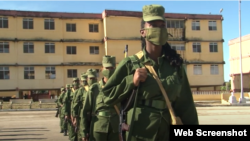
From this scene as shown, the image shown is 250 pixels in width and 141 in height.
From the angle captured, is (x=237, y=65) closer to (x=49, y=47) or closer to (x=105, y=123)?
(x=49, y=47)

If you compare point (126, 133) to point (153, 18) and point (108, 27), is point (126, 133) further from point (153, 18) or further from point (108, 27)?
point (108, 27)

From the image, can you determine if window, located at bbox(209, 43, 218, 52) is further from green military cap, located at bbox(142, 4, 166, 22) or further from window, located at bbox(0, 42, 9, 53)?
green military cap, located at bbox(142, 4, 166, 22)

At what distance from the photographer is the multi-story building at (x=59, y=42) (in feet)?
134

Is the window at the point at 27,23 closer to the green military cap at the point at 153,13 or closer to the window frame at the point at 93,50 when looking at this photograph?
the window frame at the point at 93,50

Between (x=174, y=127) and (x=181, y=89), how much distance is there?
1.64 ft

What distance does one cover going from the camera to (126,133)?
3.64 m

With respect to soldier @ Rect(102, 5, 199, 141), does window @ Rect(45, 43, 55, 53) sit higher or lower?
higher

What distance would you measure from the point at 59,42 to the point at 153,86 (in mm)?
39940

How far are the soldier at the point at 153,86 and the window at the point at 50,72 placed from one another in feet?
129

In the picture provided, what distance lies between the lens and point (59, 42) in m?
42.4

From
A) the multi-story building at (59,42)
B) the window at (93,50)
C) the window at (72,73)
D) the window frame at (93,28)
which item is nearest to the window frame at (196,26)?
the multi-story building at (59,42)

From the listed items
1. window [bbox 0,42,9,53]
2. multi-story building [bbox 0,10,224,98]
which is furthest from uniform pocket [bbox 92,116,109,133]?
window [bbox 0,42,9,53]

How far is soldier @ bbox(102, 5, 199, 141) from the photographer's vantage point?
3.50m

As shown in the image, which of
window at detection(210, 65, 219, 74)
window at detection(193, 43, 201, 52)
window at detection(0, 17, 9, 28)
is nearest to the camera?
window at detection(0, 17, 9, 28)
